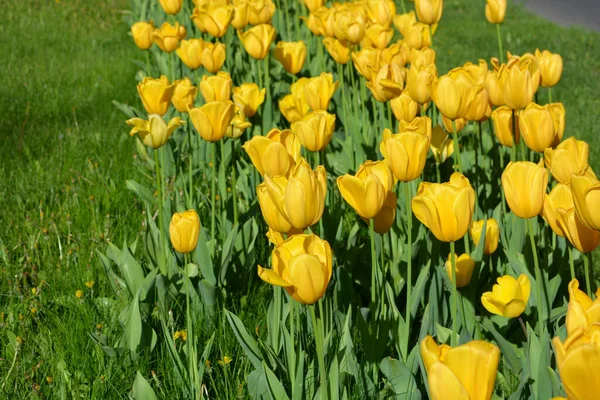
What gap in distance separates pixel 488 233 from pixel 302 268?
3.10 ft

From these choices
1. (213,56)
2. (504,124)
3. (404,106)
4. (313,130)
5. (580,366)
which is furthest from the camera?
(213,56)

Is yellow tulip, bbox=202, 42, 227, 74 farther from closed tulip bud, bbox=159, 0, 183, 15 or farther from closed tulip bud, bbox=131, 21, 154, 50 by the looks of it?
closed tulip bud, bbox=159, 0, 183, 15

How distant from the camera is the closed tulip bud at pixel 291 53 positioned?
333 centimetres

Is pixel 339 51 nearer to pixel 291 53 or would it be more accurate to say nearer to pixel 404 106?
pixel 291 53

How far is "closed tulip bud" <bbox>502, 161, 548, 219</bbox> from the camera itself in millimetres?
1630

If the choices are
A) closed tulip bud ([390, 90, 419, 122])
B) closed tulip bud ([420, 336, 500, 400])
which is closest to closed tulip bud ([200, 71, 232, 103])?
closed tulip bud ([390, 90, 419, 122])

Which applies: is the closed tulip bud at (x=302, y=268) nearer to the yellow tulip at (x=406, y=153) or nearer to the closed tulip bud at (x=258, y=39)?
the yellow tulip at (x=406, y=153)

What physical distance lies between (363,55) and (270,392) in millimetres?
1526

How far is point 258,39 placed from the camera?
326 centimetres

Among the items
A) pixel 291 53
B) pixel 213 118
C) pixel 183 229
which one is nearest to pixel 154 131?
pixel 213 118

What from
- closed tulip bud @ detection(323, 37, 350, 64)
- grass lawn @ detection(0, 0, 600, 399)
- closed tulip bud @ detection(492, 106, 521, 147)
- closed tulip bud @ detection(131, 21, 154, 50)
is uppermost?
closed tulip bud @ detection(492, 106, 521, 147)

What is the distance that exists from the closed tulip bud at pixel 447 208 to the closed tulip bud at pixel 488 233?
51 centimetres

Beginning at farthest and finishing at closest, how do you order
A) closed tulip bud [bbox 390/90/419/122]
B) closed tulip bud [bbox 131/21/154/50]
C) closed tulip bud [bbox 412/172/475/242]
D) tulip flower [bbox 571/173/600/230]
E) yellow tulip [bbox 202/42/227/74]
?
closed tulip bud [bbox 131/21/154/50] → yellow tulip [bbox 202/42/227/74] → closed tulip bud [bbox 390/90/419/122] → closed tulip bud [bbox 412/172/475/242] → tulip flower [bbox 571/173/600/230]

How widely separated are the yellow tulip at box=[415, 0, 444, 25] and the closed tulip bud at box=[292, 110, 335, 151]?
110 centimetres
